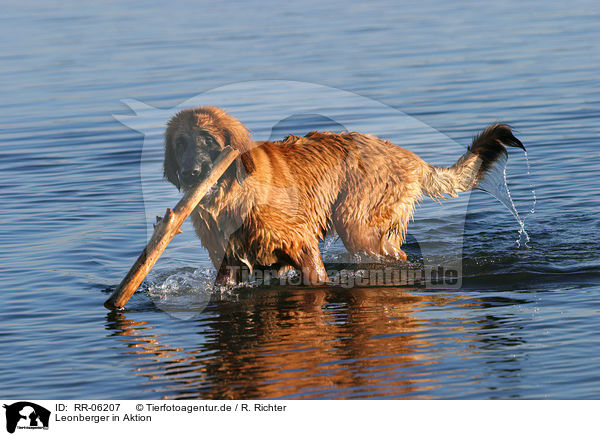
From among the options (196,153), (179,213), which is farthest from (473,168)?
(179,213)

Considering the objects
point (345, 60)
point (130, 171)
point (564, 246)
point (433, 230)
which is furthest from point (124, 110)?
point (564, 246)

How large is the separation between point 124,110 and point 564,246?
9801 millimetres

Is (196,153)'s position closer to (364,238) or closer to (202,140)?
(202,140)

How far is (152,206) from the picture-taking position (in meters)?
11.4

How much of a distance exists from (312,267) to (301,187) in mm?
804

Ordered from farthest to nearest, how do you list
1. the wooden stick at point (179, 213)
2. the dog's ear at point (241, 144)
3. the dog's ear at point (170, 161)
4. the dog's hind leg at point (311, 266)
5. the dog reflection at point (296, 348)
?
the dog's hind leg at point (311, 266) < the dog's ear at point (170, 161) < the dog's ear at point (241, 144) < the wooden stick at point (179, 213) < the dog reflection at point (296, 348)

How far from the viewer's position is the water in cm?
662

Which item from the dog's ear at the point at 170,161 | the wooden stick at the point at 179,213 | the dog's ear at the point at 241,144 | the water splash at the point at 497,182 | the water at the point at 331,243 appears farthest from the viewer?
the water splash at the point at 497,182

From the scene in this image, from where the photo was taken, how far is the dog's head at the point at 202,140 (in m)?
7.36

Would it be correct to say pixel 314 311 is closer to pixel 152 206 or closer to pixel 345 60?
pixel 152 206

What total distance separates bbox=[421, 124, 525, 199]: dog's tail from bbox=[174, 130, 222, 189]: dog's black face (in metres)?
2.72
